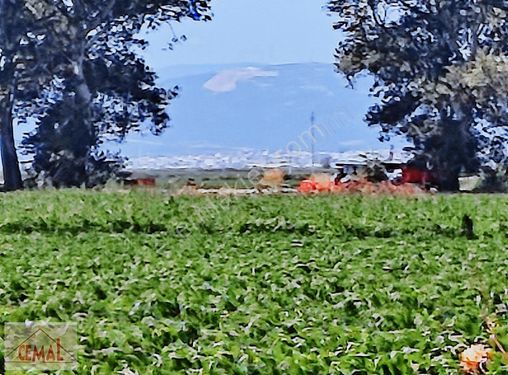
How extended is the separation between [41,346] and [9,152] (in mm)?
18321

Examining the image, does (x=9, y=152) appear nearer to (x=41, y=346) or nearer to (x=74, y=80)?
(x=74, y=80)

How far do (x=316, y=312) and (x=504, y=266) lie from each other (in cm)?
174

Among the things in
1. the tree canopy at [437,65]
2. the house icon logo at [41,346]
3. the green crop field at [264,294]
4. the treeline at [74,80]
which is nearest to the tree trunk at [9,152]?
the treeline at [74,80]

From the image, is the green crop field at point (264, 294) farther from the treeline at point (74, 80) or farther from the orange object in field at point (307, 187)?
the treeline at point (74, 80)

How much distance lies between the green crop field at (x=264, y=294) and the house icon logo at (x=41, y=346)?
0.05 m

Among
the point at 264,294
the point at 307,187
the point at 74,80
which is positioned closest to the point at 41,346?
the point at 264,294

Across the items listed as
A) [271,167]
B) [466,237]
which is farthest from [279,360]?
[271,167]

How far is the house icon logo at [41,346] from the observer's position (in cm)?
280

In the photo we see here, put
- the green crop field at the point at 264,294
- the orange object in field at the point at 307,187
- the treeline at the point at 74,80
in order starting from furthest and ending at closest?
the treeline at the point at 74,80, the orange object in field at the point at 307,187, the green crop field at the point at 264,294

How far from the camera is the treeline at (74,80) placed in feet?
66.1

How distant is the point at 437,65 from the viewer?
805 inches

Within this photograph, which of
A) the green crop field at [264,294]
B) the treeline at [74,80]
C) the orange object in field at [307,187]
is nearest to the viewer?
the green crop field at [264,294]

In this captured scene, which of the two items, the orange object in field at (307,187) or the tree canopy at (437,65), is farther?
the tree canopy at (437,65)

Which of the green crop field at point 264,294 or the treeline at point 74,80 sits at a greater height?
the treeline at point 74,80
